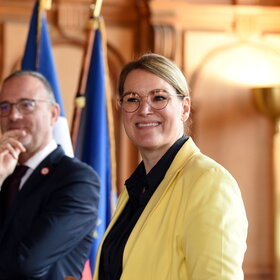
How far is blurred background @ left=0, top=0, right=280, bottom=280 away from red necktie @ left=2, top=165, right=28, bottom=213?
127 inches

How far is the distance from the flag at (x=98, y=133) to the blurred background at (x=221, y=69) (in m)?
1.94

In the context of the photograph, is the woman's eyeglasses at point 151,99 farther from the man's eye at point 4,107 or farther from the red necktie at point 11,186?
the man's eye at point 4,107

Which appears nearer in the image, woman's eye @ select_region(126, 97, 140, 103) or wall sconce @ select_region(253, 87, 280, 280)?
woman's eye @ select_region(126, 97, 140, 103)

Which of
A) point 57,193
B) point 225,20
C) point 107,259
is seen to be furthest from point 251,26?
point 107,259

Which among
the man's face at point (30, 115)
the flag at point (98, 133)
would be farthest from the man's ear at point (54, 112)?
the flag at point (98, 133)

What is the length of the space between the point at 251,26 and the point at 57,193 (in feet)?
13.8

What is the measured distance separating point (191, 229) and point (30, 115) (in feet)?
4.54

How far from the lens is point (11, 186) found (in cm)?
256

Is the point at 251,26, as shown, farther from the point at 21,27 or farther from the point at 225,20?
the point at 21,27

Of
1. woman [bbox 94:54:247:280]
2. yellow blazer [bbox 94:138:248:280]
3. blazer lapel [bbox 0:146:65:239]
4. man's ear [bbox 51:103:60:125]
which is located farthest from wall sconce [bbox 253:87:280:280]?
yellow blazer [bbox 94:138:248:280]

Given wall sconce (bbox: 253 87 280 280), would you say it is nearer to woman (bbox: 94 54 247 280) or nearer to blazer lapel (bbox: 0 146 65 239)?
blazer lapel (bbox: 0 146 65 239)

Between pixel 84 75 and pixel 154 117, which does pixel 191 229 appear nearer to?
pixel 154 117

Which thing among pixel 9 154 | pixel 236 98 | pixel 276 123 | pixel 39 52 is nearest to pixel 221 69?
pixel 236 98

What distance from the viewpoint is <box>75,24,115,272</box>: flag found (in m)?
3.70
